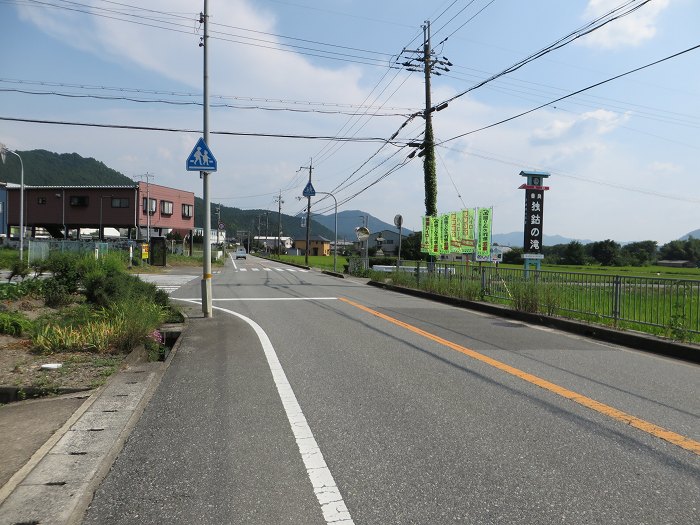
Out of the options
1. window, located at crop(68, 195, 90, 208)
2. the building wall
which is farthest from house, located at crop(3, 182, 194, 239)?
the building wall

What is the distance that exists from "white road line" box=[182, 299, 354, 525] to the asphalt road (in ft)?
0.04

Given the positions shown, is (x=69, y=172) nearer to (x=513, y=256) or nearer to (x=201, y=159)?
(x=513, y=256)

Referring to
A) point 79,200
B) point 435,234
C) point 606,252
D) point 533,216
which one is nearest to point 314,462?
point 533,216

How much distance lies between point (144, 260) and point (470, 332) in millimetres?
31393

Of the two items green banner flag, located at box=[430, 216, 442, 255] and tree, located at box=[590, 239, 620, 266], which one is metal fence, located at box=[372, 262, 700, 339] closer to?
green banner flag, located at box=[430, 216, 442, 255]

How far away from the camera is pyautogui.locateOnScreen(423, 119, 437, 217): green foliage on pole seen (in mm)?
Answer: 22766

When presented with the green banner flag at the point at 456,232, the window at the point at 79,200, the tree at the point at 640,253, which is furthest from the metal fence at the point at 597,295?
the tree at the point at 640,253

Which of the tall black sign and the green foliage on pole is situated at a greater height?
the green foliage on pole

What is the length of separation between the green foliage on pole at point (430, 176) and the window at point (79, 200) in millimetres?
40910

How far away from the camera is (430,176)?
75.4 ft

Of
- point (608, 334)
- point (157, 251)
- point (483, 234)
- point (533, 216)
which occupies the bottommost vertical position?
point (608, 334)

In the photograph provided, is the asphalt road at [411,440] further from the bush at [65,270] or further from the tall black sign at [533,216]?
the tall black sign at [533,216]

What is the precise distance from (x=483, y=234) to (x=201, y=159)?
12164mm

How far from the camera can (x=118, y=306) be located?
8664 mm
